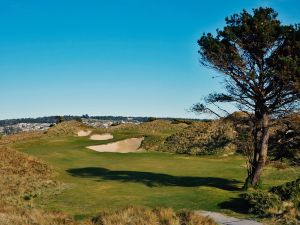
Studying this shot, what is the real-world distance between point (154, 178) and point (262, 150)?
27.6 ft

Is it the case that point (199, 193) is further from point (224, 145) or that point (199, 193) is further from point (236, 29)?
point (224, 145)

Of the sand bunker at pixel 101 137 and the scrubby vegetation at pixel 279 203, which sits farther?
the sand bunker at pixel 101 137

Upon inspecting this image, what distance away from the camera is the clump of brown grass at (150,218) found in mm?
16934

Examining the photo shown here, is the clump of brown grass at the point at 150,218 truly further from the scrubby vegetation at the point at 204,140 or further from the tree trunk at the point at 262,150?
Result: the scrubby vegetation at the point at 204,140

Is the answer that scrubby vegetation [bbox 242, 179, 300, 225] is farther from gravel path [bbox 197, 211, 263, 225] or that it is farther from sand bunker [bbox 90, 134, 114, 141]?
sand bunker [bbox 90, 134, 114, 141]

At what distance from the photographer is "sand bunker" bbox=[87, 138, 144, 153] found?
184 ft

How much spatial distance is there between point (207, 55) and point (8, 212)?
49.1 feet

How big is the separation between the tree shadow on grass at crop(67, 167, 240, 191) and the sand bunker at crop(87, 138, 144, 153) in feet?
62.3

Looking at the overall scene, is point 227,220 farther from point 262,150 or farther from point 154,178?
point 154,178

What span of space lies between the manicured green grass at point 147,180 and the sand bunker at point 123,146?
13.2ft

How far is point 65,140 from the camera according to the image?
199 feet

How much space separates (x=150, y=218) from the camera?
56.7ft

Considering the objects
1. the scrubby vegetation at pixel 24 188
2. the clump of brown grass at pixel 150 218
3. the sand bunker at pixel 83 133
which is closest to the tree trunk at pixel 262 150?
the clump of brown grass at pixel 150 218

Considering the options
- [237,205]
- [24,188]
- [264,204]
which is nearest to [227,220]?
[264,204]
